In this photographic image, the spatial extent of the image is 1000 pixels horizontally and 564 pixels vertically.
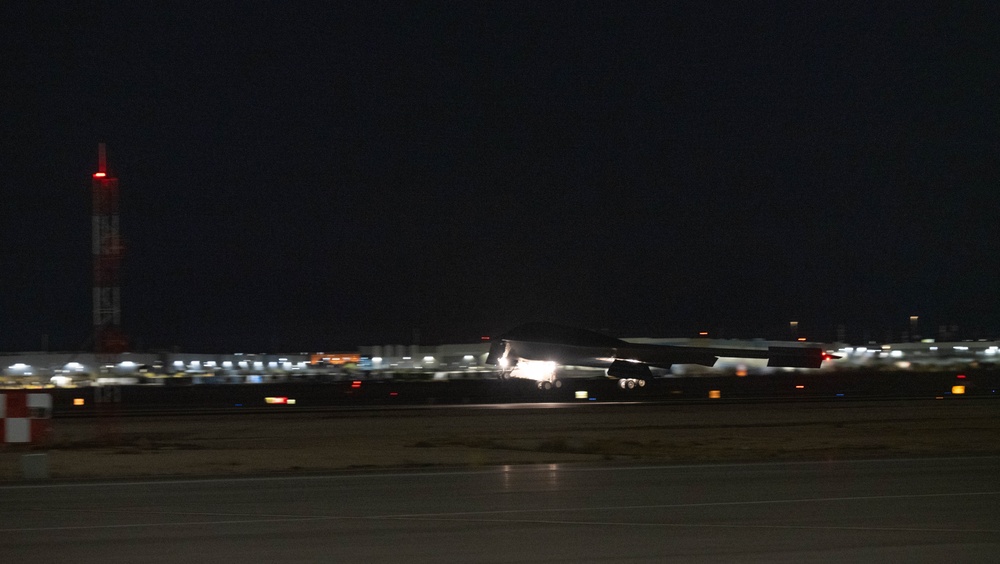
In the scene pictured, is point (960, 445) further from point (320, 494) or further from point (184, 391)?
point (184, 391)

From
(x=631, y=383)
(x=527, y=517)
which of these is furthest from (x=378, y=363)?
(x=527, y=517)

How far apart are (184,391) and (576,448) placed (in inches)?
1518

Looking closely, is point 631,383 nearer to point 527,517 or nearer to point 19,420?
point 19,420

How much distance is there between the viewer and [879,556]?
34.8ft

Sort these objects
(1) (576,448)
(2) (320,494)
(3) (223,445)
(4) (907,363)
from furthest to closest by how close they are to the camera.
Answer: (4) (907,363) → (3) (223,445) → (1) (576,448) → (2) (320,494)

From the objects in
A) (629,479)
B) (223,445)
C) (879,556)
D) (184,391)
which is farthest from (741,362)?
(879,556)

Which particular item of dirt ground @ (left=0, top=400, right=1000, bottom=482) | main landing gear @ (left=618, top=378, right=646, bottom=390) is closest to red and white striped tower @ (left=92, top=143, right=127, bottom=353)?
dirt ground @ (left=0, top=400, right=1000, bottom=482)

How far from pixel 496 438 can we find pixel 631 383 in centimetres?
2677

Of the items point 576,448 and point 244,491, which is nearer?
point 244,491

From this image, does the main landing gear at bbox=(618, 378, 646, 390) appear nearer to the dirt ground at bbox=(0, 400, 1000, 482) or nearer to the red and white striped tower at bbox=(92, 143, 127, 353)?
the dirt ground at bbox=(0, 400, 1000, 482)

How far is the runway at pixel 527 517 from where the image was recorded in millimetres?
10820

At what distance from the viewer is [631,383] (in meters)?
53.3

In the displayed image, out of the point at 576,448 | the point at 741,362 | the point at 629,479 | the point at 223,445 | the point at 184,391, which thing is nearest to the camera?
the point at 629,479

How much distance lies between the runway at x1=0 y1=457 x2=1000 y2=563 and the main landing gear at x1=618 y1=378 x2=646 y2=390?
113ft
